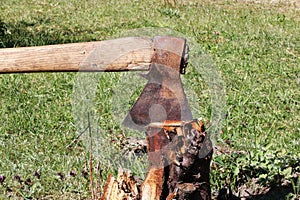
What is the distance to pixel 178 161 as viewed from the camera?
9.80 feet

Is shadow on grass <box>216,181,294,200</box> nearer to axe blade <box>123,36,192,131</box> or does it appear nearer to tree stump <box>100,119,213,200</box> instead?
tree stump <box>100,119,213,200</box>

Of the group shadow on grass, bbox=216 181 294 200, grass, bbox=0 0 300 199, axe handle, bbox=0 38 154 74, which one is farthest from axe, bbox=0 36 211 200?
grass, bbox=0 0 300 199

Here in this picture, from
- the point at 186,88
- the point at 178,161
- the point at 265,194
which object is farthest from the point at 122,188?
the point at 186,88

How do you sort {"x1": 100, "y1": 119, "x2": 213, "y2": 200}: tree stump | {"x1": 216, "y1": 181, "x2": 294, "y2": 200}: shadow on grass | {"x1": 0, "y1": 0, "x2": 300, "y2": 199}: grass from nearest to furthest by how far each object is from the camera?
{"x1": 100, "y1": 119, "x2": 213, "y2": 200}: tree stump → {"x1": 216, "y1": 181, "x2": 294, "y2": 200}: shadow on grass → {"x1": 0, "y1": 0, "x2": 300, "y2": 199}: grass

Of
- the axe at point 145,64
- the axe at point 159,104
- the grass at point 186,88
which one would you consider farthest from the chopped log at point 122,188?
the grass at point 186,88

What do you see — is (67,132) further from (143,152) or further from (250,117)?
(250,117)

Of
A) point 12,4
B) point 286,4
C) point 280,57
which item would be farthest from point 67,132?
point 286,4

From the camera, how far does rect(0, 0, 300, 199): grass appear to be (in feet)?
12.3

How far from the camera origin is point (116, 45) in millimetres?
3084

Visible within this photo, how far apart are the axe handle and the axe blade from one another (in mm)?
66

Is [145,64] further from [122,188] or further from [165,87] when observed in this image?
[122,188]

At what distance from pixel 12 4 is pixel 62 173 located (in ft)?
20.8

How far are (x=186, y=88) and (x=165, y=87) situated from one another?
1.80 m

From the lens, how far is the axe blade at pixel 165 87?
9.70ft
